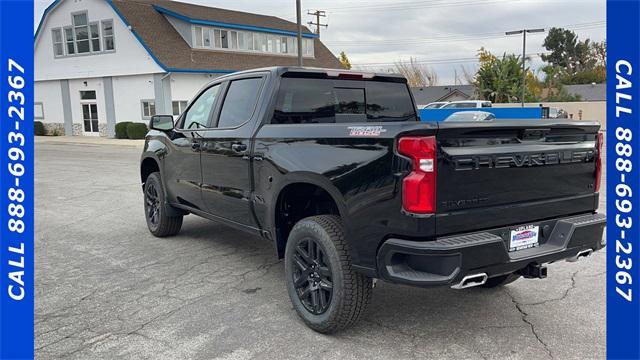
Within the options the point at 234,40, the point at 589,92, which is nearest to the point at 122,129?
the point at 234,40

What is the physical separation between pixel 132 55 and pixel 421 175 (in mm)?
27620

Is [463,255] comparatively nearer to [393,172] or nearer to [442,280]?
[442,280]

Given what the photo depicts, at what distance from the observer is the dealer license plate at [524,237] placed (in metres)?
3.52

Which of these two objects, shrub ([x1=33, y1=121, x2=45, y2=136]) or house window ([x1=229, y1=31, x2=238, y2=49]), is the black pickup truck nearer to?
house window ([x1=229, y1=31, x2=238, y2=49])

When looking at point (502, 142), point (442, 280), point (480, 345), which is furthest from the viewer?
point (480, 345)

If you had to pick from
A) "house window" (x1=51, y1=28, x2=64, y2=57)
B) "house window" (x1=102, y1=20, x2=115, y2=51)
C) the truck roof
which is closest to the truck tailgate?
the truck roof

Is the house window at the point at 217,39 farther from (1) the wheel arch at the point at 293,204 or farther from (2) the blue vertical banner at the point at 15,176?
(2) the blue vertical banner at the point at 15,176

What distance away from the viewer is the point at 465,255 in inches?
125

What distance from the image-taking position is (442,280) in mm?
3154

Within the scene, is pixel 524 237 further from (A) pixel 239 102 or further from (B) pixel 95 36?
(B) pixel 95 36

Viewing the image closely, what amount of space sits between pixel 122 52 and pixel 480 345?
28.4 m

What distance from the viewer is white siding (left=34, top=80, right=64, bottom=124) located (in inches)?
1286

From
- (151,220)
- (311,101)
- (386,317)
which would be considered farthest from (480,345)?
(151,220)

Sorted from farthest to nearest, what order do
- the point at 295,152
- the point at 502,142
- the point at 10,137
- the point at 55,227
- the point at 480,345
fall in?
1. the point at 55,227
2. the point at 295,152
3. the point at 480,345
4. the point at 502,142
5. the point at 10,137
